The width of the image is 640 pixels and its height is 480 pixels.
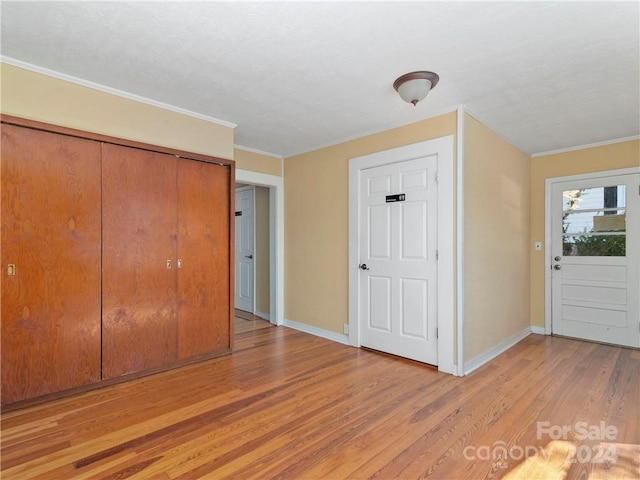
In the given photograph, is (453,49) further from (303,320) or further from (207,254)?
(303,320)

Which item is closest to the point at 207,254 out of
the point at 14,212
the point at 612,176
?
the point at 14,212

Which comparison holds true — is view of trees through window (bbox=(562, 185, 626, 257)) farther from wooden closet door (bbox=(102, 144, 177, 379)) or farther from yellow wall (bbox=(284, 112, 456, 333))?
wooden closet door (bbox=(102, 144, 177, 379))

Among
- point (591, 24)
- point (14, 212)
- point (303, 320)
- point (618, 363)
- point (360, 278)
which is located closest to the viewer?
point (591, 24)

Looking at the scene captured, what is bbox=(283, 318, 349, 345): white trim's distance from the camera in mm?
4144

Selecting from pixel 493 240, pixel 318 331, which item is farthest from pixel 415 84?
pixel 318 331

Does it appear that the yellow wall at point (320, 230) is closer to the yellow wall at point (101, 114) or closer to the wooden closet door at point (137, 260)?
the yellow wall at point (101, 114)

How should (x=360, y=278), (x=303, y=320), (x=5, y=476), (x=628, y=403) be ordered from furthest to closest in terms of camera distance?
(x=303, y=320)
(x=360, y=278)
(x=628, y=403)
(x=5, y=476)

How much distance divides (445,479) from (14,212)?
10.8ft

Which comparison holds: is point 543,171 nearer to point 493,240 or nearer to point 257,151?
point 493,240

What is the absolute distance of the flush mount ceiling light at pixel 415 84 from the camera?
2521 mm

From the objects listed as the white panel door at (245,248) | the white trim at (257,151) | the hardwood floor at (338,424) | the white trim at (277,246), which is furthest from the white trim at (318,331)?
the white trim at (257,151)

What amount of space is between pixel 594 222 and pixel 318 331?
151 inches

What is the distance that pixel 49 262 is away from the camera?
2537 mm

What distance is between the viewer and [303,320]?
4672 millimetres
